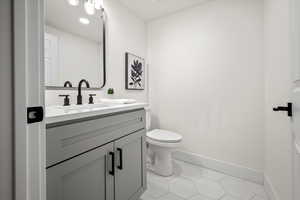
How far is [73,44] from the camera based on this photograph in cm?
134

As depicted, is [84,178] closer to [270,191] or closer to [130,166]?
[130,166]

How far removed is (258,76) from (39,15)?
189 centimetres

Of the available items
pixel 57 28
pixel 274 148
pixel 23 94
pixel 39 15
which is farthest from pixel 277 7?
pixel 57 28

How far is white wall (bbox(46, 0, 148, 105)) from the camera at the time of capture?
1.70 meters

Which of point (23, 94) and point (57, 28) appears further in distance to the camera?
point (57, 28)

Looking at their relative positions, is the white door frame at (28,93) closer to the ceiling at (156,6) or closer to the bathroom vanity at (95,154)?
the bathroom vanity at (95,154)

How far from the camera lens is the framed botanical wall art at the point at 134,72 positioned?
6.42ft

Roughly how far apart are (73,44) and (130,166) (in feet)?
4.04

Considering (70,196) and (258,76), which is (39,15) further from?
(258,76)

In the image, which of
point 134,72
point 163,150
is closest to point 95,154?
point 163,150

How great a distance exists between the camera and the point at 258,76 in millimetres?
1527

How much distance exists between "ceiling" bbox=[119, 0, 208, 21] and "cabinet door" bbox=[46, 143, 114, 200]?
1878 mm

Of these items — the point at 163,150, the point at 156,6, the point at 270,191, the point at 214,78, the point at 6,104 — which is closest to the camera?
the point at 6,104

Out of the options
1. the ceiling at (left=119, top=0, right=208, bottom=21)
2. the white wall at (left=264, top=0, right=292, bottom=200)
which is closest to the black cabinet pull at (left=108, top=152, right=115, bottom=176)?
the white wall at (left=264, top=0, right=292, bottom=200)
